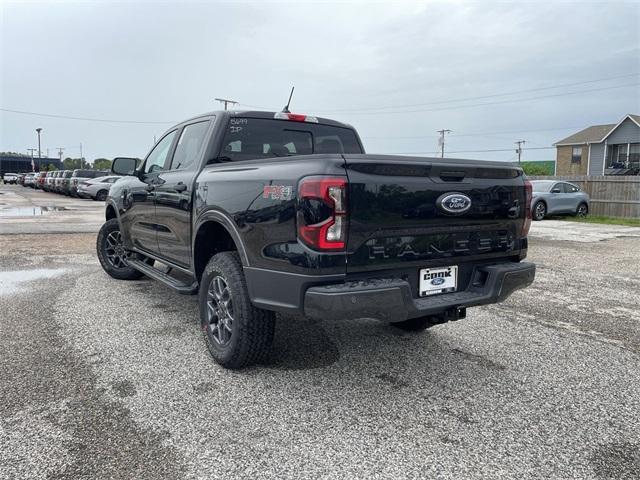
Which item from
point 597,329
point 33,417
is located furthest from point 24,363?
point 597,329

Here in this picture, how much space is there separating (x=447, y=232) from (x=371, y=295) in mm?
774

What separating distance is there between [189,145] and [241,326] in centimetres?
207

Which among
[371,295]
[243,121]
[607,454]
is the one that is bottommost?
[607,454]

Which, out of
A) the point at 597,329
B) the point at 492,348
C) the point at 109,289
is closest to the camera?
the point at 492,348

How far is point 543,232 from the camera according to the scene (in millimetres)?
13461

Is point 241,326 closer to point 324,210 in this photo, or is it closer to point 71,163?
point 324,210

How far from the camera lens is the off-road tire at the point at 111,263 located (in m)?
6.32

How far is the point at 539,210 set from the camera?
58.3 feet

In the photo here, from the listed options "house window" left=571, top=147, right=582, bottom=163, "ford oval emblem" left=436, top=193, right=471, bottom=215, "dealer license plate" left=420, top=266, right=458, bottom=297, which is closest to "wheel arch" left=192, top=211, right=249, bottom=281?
"dealer license plate" left=420, top=266, right=458, bottom=297

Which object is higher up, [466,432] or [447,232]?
[447,232]

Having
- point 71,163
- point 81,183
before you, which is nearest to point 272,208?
point 81,183

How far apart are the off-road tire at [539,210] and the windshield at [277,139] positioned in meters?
14.5

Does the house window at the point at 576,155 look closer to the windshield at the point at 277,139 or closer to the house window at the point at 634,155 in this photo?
the house window at the point at 634,155

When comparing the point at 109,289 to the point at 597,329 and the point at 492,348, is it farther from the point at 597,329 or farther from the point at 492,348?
the point at 597,329
